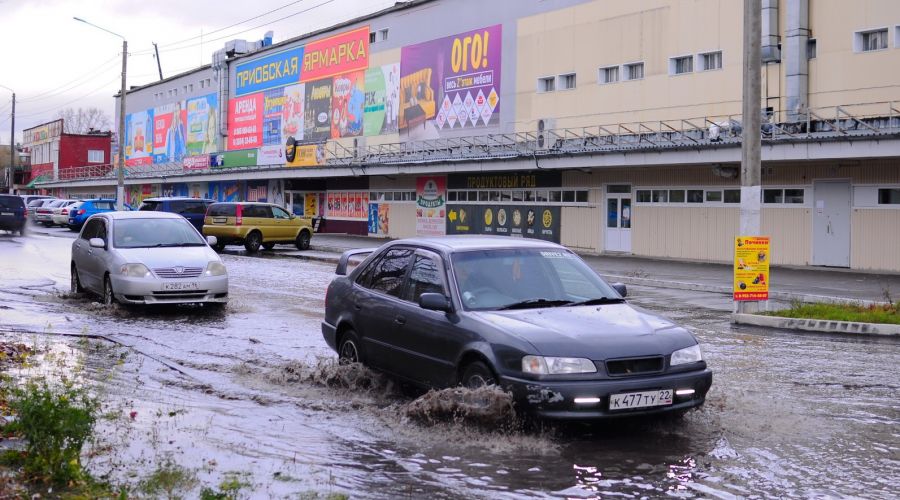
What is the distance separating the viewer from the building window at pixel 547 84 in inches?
1487

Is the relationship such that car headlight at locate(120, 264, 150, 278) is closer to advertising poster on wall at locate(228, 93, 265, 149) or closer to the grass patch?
the grass patch

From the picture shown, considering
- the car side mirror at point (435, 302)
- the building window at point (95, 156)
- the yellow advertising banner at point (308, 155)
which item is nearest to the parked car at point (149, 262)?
the car side mirror at point (435, 302)

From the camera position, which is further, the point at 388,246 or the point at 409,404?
the point at 388,246

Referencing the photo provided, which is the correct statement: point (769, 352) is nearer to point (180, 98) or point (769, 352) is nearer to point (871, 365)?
→ point (871, 365)

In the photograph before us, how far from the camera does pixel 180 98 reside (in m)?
74.4

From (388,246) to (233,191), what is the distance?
56.1 m

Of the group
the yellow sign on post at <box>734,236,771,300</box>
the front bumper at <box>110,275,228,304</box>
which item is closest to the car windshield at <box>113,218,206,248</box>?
the front bumper at <box>110,275,228,304</box>

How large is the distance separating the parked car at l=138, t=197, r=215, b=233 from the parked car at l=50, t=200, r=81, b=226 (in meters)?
15.1

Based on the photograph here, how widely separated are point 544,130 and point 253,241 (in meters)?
11.8

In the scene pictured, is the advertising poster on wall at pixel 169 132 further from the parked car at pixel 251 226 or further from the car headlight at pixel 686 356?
the car headlight at pixel 686 356

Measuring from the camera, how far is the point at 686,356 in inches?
286

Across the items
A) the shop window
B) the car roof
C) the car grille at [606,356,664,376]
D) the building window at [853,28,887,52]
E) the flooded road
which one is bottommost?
the flooded road

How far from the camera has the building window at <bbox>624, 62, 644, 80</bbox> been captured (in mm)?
33625

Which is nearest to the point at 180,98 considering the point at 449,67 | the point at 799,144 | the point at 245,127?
the point at 245,127
